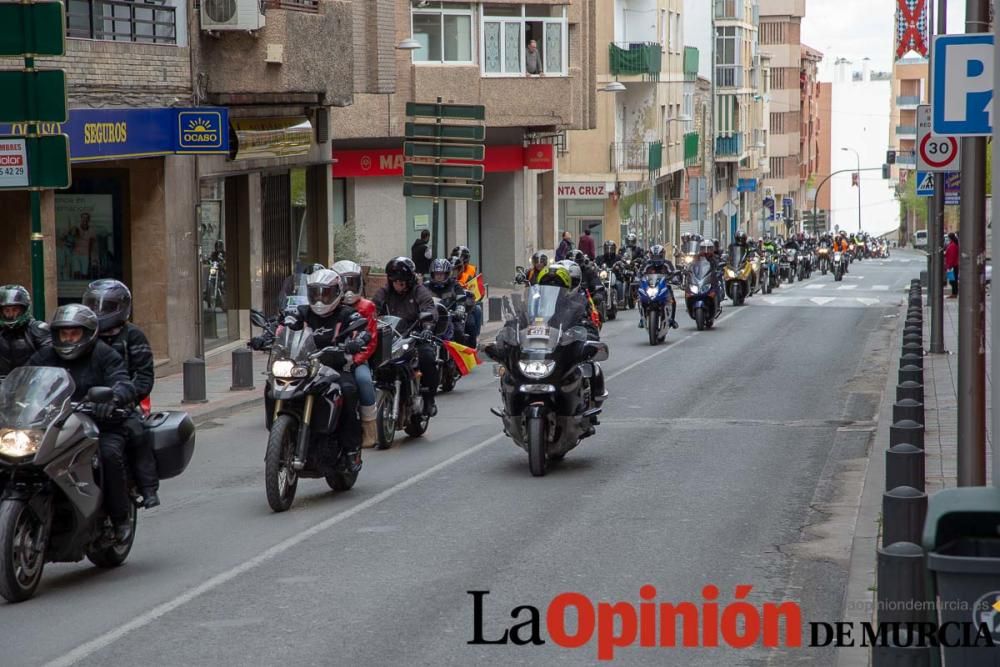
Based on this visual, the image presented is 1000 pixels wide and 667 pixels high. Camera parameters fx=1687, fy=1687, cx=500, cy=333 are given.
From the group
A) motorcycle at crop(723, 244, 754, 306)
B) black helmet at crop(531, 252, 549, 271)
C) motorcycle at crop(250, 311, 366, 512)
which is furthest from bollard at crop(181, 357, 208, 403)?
motorcycle at crop(723, 244, 754, 306)

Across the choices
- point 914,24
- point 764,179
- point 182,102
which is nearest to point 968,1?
point 182,102

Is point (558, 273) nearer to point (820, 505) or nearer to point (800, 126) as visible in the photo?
point (820, 505)

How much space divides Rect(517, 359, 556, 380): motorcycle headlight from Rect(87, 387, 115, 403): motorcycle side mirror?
472 cm

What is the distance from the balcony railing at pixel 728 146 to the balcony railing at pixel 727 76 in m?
2.85

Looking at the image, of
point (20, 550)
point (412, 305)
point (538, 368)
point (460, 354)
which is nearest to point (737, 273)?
point (460, 354)

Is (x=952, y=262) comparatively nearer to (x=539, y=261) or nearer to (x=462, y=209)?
(x=462, y=209)

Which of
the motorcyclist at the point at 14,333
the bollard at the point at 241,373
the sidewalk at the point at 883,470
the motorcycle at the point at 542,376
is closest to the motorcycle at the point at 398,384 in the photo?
the motorcycle at the point at 542,376

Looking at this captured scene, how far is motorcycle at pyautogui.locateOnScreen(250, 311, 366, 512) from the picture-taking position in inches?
446

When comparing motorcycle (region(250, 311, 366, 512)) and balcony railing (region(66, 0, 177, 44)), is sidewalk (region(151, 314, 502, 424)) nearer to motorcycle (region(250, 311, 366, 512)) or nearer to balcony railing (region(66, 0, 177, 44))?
balcony railing (region(66, 0, 177, 44))

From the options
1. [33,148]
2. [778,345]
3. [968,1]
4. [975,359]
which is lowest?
[778,345]

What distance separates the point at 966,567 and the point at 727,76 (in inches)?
3531

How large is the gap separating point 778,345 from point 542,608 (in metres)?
18.9

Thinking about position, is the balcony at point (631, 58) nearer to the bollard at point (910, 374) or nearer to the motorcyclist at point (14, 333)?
the bollard at point (910, 374)

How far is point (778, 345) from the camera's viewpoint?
2703 centimetres
